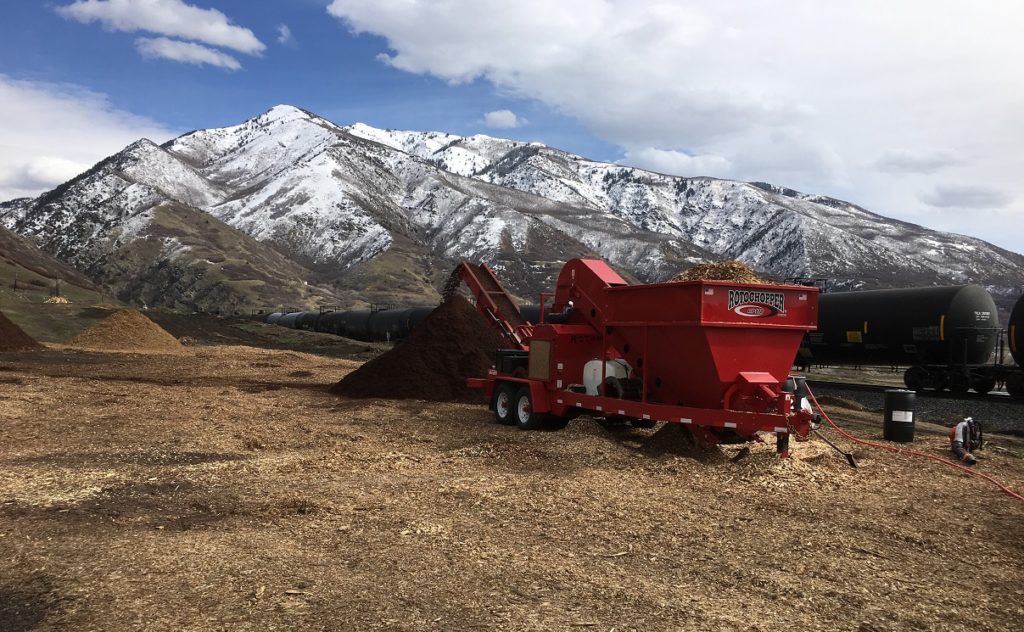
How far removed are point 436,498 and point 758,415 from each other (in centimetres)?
478

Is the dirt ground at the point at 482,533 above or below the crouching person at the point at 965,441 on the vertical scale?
below

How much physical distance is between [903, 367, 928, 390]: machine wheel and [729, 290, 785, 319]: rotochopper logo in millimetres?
15737

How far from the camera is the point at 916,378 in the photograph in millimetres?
23734

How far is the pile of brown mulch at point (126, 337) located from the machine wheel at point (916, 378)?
1250 inches

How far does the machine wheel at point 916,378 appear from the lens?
23516mm

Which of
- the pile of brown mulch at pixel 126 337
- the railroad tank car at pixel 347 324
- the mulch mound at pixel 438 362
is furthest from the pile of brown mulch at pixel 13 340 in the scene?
the mulch mound at pixel 438 362

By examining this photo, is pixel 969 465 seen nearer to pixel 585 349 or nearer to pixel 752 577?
pixel 585 349

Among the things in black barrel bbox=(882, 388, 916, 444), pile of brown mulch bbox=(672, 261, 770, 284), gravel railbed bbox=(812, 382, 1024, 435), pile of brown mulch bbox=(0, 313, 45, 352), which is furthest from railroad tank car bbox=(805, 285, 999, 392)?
pile of brown mulch bbox=(0, 313, 45, 352)

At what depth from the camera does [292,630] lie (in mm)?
5051

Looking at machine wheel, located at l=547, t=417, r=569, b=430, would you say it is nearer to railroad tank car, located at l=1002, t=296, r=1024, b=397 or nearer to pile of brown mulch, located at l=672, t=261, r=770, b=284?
pile of brown mulch, located at l=672, t=261, r=770, b=284

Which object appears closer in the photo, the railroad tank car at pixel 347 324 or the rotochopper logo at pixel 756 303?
the rotochopper logo at pixel 756 303

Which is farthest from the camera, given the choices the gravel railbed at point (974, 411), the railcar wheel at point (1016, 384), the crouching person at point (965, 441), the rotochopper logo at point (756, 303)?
the railcar wheel at point (1016, 384)

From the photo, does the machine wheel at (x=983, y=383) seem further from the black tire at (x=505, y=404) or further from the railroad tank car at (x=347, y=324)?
the railroad tank car at (x=347, y=324)

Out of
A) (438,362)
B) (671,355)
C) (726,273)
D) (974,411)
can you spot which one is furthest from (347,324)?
(671,355)
